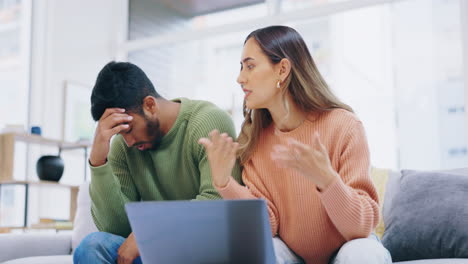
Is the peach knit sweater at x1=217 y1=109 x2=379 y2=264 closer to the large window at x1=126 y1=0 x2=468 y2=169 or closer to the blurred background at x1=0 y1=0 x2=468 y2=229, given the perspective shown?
the large window at x1=126 y1=0 x2=468 y2=169

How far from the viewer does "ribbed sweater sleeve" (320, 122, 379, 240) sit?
55.2 inches

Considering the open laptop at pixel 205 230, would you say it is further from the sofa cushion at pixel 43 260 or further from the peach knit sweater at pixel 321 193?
the sofa cushion at pixel 43 260

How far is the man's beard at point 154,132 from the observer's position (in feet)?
6.04

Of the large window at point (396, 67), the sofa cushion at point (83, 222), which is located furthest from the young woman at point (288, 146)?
the large window at point (396, 67)

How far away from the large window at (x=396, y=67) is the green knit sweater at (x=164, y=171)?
2.29 metres

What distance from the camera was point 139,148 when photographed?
1904 millimetres

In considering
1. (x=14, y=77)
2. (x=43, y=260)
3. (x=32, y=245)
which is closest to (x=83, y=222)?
(x=32, y=245)

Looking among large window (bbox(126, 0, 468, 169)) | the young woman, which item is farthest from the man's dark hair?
large window (bbox(126, 0, 468, 169))

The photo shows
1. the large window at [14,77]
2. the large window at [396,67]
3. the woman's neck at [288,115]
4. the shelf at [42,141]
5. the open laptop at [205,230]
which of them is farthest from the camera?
the large window at [14,77]

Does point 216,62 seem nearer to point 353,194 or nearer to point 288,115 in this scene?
point 288,115

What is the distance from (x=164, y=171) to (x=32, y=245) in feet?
3.14

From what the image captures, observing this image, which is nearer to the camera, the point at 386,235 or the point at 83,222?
the point at 386,235

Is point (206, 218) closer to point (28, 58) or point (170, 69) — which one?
point (28, 58)

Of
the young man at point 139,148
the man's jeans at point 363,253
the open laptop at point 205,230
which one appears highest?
the young man at point 139,148
